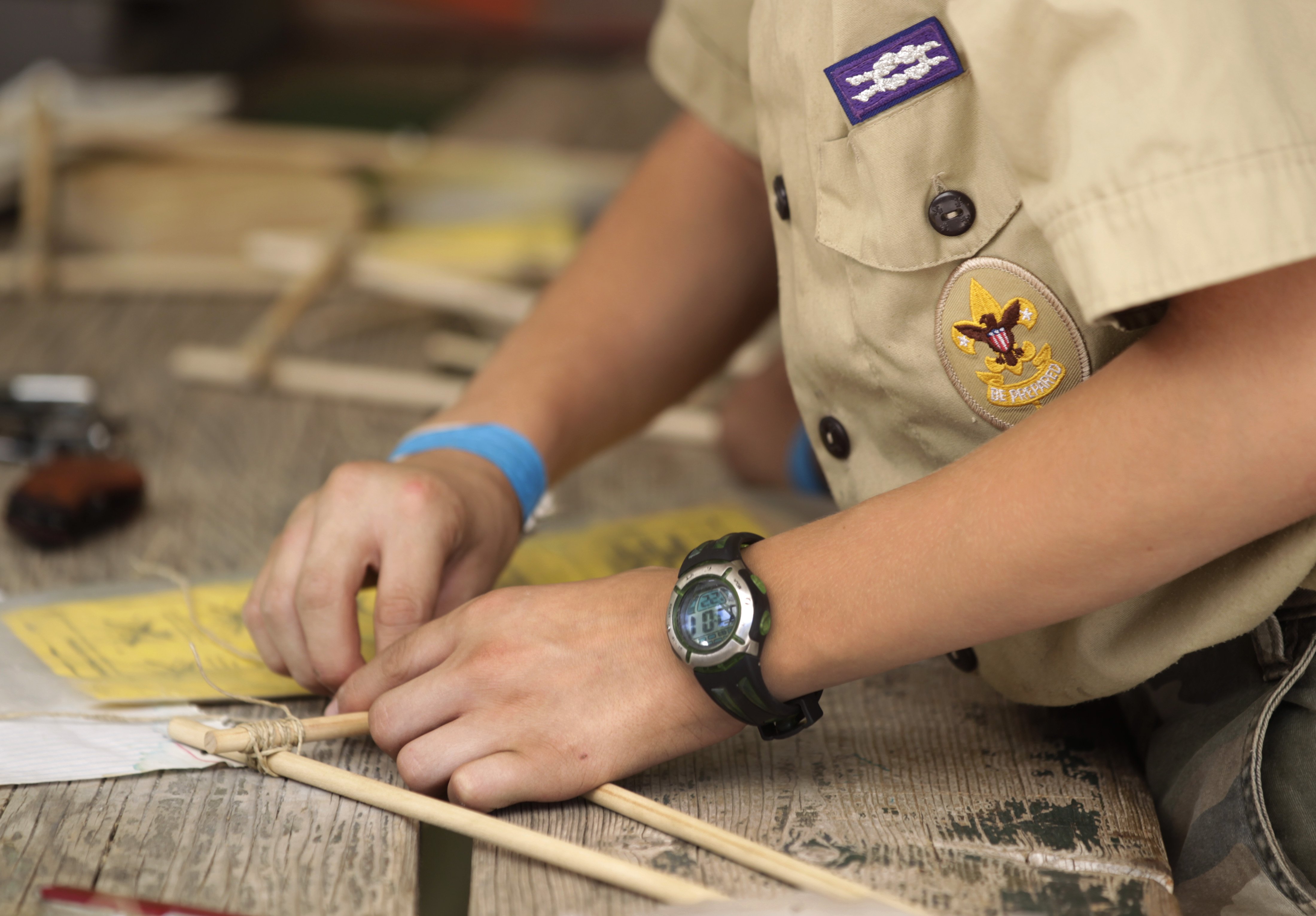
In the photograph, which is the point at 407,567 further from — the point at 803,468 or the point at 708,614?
the point at 803,468

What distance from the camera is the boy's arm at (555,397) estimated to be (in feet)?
2.51

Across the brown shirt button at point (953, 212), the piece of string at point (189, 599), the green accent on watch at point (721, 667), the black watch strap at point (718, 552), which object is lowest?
the piece of string at point (189, 599)

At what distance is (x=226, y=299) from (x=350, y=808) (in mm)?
1342

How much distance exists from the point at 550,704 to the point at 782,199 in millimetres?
355

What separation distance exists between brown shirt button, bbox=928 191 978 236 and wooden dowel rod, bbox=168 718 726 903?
1.22 ft

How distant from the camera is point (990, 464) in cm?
60

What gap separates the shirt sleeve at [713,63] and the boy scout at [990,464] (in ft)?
0.60

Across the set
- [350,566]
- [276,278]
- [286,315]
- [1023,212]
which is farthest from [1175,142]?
[276,278]

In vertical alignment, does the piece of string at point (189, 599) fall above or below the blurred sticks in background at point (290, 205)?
above

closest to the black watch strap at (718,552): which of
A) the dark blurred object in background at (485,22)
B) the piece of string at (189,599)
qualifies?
the piece of string at (189,599)

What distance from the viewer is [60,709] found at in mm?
764

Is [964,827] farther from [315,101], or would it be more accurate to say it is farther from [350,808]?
[315,101]

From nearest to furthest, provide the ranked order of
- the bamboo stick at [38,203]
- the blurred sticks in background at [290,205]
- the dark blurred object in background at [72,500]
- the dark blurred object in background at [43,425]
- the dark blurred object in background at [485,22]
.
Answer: the dark blurred object in background at [72,500] < the dark blurred object in background at [43,425] < the blurred sticks in background at [290,205] < the bamboo stick at [38,203] < the dark blurred object in background at [485,22]

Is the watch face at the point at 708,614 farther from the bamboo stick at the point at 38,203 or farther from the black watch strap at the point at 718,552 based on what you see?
the bamboo stick at the point at 38,203
